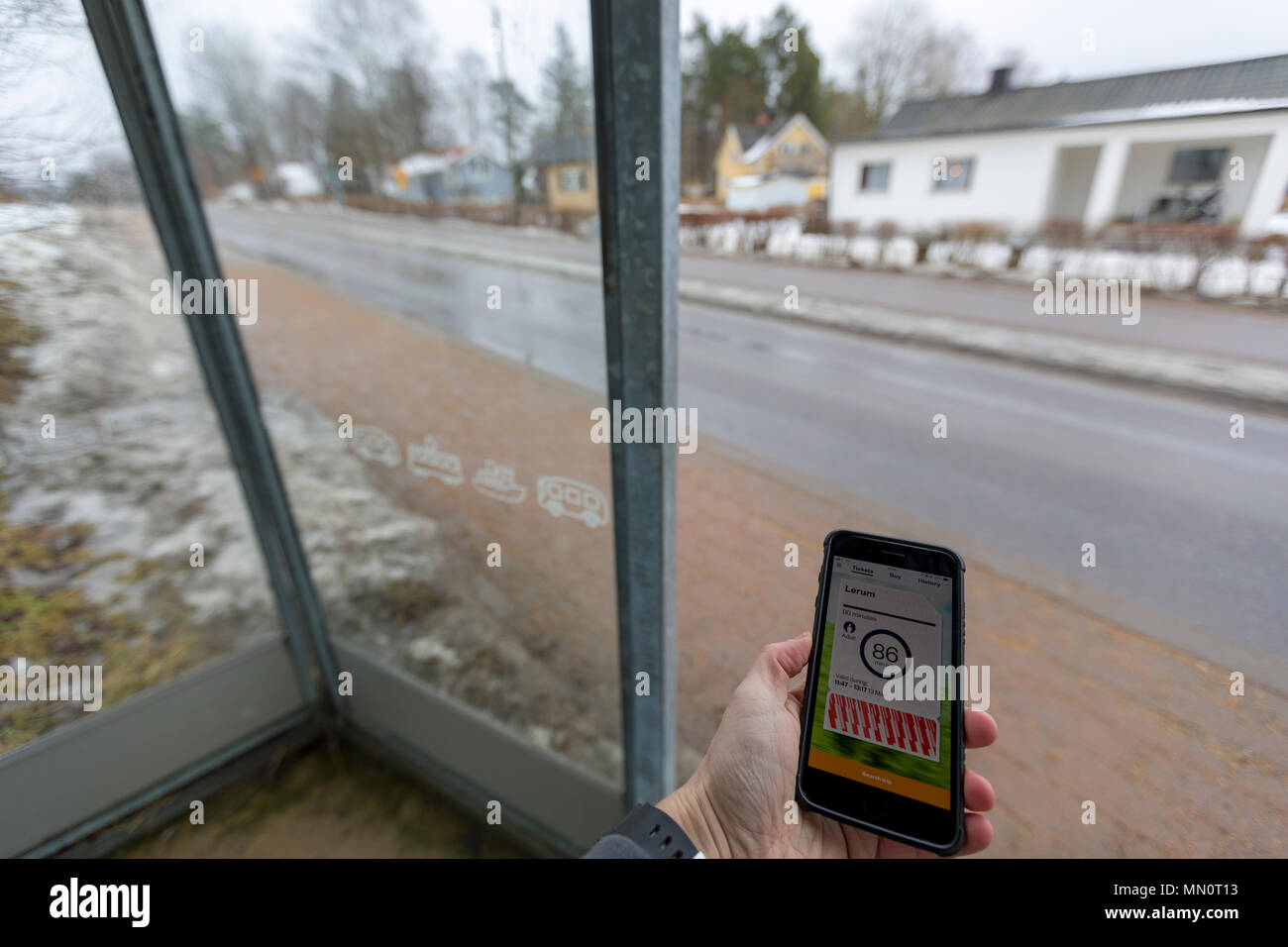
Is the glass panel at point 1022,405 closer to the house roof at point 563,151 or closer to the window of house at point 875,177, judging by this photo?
the window of house at point 875,177

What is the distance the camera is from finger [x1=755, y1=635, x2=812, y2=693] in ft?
3.22

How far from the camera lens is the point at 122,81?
6.46 feet

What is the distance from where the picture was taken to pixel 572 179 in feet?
4.84

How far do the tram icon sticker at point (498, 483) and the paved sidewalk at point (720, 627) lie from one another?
0.12 ft

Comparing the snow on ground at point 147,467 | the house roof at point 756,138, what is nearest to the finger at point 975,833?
the house roof at point 756,138

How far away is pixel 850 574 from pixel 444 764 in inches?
100

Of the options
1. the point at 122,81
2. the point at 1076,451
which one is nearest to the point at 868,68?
the point at 1076,451

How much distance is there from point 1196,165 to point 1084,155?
0.16 meters

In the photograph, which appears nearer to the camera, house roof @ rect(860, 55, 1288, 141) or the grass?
house roof @ rect(860, 55, 1288, 141)

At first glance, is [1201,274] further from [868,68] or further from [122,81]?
[122,81]

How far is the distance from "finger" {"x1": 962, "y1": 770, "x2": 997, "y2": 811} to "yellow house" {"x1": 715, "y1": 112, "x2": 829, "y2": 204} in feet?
3.90

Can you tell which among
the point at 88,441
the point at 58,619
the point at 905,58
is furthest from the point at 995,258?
the point at 88,441

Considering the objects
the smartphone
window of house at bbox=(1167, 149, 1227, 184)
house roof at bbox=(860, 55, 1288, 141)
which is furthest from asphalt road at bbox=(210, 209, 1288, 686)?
the smartphone

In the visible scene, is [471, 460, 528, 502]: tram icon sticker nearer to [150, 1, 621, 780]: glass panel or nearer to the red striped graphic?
[150, 1, 621, 780]: glass panel
